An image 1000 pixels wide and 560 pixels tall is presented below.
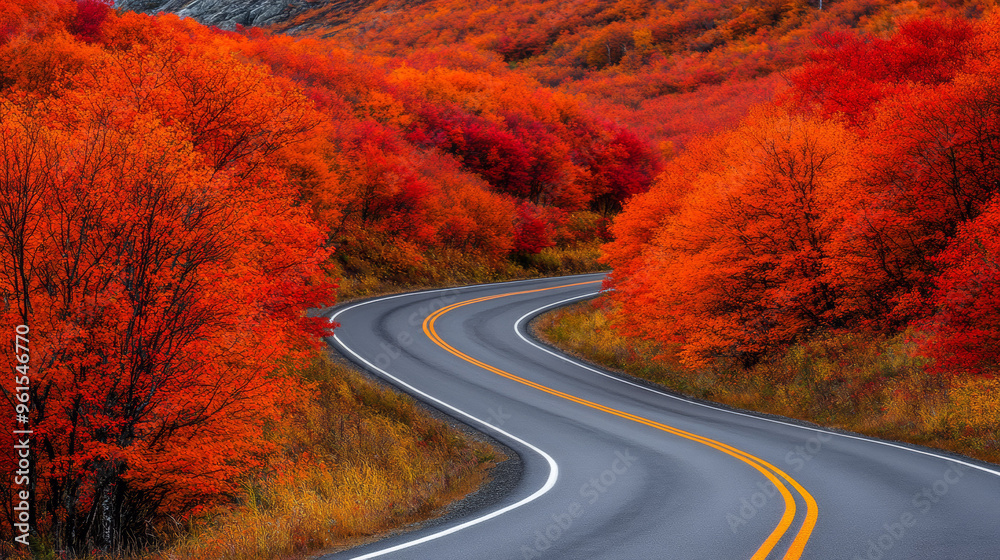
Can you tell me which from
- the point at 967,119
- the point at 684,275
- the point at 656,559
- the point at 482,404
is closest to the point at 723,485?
the point at 656,559

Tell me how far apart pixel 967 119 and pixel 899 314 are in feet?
18.8

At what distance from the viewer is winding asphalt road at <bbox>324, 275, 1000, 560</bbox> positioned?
7.13 meters

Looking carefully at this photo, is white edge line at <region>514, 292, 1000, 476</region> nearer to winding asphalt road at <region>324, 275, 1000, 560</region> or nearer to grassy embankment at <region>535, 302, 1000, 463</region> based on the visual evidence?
winding asphalt road at <region>324, 275, 1000, 560</region>

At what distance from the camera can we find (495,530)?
7746mm

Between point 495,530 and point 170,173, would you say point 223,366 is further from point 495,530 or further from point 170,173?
point 495,530
